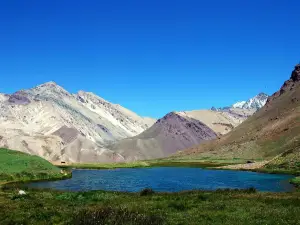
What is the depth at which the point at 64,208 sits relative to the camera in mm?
36625

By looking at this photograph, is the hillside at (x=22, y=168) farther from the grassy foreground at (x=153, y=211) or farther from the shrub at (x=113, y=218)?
the shrub at (x=113, y=218)

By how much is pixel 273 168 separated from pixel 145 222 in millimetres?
100532

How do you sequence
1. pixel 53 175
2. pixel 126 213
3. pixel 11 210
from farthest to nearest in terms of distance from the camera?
pixel 53 175, pixel 11 210, pixel 126 213

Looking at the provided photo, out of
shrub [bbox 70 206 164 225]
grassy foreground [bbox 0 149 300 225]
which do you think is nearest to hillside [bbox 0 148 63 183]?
grassy foreground [bbox 0 149 300 225]

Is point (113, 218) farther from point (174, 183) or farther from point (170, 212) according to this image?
point (174, 183)

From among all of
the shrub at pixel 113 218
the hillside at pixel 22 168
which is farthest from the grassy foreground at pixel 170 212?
the hillside at pixel 22 168

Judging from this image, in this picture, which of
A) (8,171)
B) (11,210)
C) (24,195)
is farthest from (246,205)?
(8,171)

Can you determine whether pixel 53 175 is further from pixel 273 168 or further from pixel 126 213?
pixel 126 213

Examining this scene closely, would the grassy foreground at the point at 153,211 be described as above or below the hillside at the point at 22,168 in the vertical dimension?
below

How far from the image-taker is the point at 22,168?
96812mm

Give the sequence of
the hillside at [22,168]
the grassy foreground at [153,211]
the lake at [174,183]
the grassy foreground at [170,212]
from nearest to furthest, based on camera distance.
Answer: the grassy foreground at [170,212] < the grassy foreground at [153,211] < the lake at [174,183] < the hillside at [22,168]

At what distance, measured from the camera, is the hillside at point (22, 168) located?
89.6m


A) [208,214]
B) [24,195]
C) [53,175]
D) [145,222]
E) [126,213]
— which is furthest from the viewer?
[53,175]

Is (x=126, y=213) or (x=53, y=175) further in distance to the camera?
(x=53, y=175)
